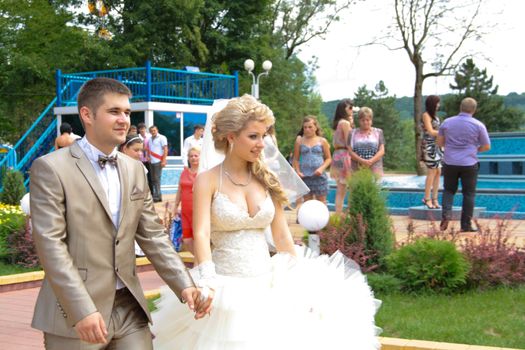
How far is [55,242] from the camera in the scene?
3240mm

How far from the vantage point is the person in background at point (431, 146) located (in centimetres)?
1240

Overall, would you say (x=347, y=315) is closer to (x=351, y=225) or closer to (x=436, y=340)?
(x=436, y=340)

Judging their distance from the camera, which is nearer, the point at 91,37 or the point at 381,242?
the point at 381,242

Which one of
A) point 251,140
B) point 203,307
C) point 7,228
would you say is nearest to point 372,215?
point 251,140

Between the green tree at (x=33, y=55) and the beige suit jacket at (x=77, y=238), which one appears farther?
the green tree at (x=33, y=55)

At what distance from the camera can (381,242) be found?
8.70 m

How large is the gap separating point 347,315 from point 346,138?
24.7 ft

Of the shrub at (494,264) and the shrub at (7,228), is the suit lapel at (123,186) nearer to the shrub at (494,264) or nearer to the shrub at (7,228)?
the shrub at (494,264)

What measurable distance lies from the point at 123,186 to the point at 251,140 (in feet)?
3.46

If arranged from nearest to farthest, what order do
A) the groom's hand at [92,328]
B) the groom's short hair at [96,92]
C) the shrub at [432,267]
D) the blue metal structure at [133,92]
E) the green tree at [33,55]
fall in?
1. the groom's hand at [92,328]
2. the groom's short hair at [96,92]
3. the shrub at [432,267]
4. the blue metal structure at [133,92]
5. the green tree at [33,55]

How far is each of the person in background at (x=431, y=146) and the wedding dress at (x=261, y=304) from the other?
26.7 feet

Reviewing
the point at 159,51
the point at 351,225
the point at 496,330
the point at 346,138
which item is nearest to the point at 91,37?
the point at 159,51

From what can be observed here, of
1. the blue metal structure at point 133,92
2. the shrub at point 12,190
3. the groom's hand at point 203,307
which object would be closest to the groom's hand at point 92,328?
the groom's hand at point 203,307

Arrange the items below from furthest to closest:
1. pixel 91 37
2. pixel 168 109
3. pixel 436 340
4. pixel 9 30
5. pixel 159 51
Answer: pixel 159 51 < pixel 91 37 < pixel 9 30 < pixel 168 109 < pixel 436 340
